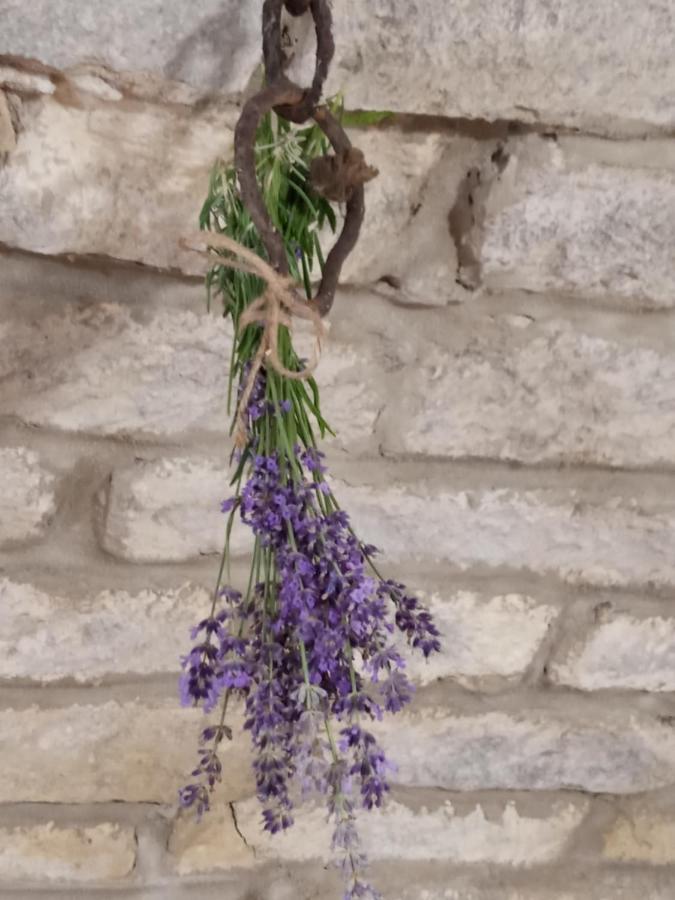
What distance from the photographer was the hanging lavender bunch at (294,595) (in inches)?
26.8

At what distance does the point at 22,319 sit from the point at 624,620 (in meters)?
0.78

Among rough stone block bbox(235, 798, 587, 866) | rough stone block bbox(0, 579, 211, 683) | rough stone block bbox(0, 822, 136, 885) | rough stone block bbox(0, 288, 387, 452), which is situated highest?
rough stone block bbox(0, 288, 387, 452)

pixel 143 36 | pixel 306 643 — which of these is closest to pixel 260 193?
pixel 143 36

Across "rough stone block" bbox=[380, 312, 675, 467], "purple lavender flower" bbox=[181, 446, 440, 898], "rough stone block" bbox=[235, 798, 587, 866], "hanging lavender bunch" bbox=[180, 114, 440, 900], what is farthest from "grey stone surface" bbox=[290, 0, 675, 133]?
"rough stone block" bbox=[235, 798, 587, 866]

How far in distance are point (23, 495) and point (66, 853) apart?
471 millimetres

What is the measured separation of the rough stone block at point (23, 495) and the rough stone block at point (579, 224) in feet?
1.66

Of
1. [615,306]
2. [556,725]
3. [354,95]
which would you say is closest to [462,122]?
[354,95]

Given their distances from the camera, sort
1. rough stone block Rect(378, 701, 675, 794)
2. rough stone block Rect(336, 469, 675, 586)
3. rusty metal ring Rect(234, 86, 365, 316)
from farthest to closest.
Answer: rough stone block Rect(378, 701, 675, 794)
rough stone block Rect(336, 469, 675, 586)
rusty metal ring Rect(234, 86, 365, 316)

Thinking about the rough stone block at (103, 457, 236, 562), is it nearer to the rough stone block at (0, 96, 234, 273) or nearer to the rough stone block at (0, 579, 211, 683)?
the rough stone block at (0, 579, 211, 683)

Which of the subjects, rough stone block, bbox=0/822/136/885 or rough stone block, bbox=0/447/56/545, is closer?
rough stone block, bbox=0/447/56/545

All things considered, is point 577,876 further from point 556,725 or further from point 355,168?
point 355,168

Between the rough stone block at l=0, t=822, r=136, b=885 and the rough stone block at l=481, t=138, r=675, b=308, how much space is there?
80cm

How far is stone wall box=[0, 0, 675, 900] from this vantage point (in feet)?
2.65

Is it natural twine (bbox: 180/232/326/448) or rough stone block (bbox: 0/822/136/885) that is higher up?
natural twine (bbox: 180/232/326/448)
